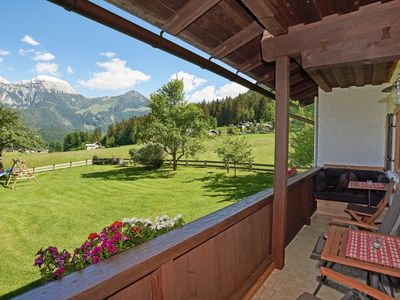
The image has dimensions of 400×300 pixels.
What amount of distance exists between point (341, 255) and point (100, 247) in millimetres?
1731

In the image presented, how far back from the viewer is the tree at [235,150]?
18.7 m

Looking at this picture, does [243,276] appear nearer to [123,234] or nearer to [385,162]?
[123,234]

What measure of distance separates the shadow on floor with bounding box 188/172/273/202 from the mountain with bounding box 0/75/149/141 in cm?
10499

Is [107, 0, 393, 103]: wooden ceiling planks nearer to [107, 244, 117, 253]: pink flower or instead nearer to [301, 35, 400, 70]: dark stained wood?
[301, 35, 400, 70]: dark stained wood

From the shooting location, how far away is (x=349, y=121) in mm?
6039

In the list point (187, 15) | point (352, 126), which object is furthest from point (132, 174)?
point (187, 15)

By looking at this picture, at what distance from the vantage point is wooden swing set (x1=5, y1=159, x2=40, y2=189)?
18555 millimetres

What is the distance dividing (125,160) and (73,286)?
1080 inches

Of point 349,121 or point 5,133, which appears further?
point 5,133

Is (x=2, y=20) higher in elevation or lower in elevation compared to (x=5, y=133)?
higher

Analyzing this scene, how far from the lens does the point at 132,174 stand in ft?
69.3

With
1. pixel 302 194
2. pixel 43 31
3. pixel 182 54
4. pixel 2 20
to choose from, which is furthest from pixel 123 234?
pixel 43 31

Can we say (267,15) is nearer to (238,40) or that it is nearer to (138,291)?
(238,40)

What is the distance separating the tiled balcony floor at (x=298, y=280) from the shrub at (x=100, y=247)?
1.11 meters
